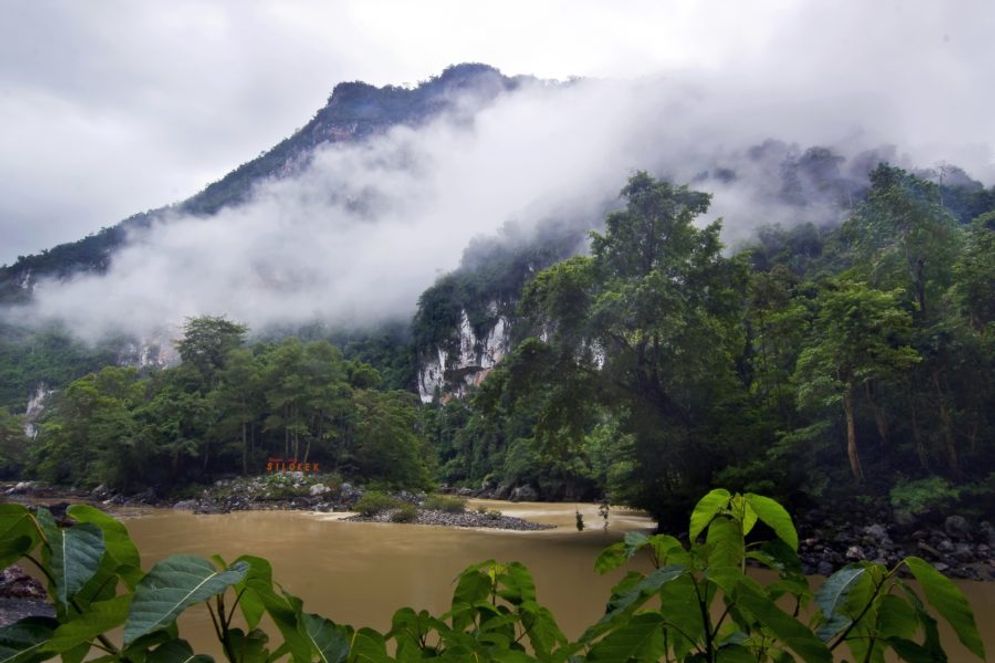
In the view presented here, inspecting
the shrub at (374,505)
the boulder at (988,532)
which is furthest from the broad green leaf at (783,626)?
the shrub at (374,505)

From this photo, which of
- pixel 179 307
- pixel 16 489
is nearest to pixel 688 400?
pixel 16 489

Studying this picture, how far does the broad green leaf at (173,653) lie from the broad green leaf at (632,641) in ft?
1.25

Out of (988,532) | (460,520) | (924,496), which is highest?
(924,496)

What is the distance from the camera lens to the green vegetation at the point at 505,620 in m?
0.50

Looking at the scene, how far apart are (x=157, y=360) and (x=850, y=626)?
66.2 metres

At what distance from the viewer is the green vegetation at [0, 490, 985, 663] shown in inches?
19.8

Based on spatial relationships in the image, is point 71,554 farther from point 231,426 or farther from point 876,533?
point 231,426

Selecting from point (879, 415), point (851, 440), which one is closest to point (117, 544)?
point (851, 440)

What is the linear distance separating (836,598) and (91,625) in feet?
2.43

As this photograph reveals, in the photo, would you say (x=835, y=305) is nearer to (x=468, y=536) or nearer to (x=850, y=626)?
(x=468, y=536)

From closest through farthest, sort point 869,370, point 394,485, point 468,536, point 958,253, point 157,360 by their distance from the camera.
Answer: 1. point 869,370
2. point 958,253
3. point 468,536
4. point 394,485
5. point 157,360

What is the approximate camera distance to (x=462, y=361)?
56812 mm

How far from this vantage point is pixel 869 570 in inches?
29.1

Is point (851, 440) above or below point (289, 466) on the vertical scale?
above
